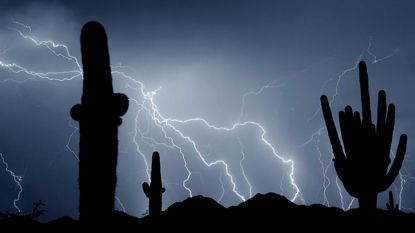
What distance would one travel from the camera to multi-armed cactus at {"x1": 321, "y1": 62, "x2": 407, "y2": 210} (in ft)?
20.4

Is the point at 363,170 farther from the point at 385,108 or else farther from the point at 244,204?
the point at 244,204

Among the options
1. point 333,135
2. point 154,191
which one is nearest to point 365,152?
point 333,135

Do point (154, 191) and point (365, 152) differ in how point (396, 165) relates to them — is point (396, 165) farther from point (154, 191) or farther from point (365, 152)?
point (154, 191)

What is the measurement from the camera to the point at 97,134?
349 cm

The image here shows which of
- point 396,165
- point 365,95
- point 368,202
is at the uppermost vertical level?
point 365,95

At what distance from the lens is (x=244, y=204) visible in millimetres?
18203

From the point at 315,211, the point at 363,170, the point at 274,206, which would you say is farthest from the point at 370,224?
the point at 274,206

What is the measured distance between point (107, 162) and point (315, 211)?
14.5 meters

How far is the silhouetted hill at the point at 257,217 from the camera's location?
40.3 feet

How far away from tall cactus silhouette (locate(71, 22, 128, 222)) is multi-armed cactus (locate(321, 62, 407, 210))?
4.41m

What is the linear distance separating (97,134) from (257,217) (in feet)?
45.0

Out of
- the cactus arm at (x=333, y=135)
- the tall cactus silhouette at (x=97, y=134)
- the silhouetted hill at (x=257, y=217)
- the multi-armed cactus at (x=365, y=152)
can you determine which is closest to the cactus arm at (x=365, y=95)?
the multi-armed cactus at (x=365, y=152)

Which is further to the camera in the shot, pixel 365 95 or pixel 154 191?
pixel 154 191

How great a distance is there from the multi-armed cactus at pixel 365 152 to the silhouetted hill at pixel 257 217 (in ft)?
15.8
